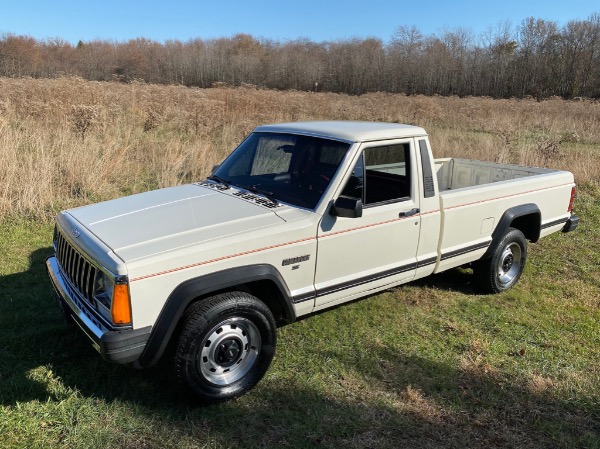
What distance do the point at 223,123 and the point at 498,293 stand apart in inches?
395

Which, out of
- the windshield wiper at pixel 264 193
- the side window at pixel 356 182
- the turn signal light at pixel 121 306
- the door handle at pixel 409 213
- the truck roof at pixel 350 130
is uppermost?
the truck roof at pixel 350 130

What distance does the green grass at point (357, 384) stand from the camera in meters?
2.94

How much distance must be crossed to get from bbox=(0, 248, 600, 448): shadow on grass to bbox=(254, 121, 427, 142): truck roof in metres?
1.83

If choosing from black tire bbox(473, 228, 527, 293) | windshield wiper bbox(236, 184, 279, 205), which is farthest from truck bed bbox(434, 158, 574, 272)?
windshield wiper bbox(236, 184, 279, 205)

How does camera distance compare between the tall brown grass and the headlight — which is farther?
the tall brown grass

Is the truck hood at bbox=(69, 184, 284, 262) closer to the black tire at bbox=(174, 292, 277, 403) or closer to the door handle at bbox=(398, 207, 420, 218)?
the black tire at bbox=(174, 292, 277, 403)

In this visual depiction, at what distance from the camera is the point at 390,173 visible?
4207 mm

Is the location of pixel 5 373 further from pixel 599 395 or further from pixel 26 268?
pixel 599 395

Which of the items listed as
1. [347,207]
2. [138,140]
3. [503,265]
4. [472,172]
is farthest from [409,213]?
[138,140]

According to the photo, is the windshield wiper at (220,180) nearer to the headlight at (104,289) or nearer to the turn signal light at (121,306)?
the headlight at (104,289)

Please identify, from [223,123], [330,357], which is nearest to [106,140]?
[223,123]

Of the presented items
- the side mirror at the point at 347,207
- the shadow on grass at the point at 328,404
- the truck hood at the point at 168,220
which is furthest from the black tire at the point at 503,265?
the truck hood at the point at 168,220

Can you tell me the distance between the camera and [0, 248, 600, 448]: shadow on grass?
2949 mm

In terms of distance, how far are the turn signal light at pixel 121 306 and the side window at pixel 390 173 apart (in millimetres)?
2217
